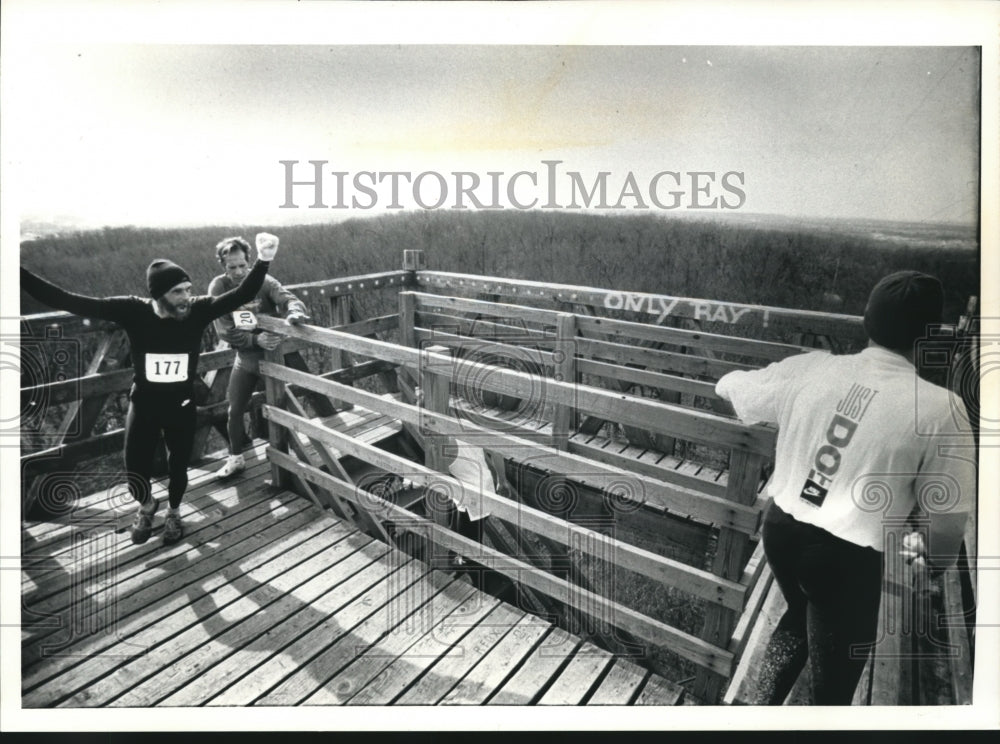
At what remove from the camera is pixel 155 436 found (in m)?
2.57

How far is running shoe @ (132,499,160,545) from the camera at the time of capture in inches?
101

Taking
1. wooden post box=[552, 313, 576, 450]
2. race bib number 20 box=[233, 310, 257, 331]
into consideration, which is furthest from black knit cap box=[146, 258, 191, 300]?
wooden post box=[552, 313, 576, 450]

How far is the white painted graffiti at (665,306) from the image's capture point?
2656 millimetres

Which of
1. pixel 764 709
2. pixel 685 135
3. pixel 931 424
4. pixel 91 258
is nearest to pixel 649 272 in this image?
pixel 685 135

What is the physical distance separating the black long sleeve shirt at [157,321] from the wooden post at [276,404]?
466mm

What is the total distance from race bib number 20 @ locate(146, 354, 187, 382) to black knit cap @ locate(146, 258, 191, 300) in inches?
9.9

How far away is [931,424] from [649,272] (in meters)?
1.31

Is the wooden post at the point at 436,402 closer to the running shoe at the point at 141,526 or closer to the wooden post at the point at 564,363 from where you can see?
the wooden post at the point at 564,363

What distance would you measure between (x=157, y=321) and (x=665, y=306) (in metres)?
2.27

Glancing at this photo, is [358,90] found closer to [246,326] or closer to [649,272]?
[246,326]

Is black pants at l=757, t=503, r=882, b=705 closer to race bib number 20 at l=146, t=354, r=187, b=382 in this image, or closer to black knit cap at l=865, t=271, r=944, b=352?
black knit cap at l=865, t=271, r=944, b=352

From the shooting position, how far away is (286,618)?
7.96ft

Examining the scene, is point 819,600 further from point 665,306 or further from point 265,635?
point 265,635

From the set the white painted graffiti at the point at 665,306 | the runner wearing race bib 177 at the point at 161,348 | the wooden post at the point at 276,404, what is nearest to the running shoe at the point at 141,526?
the runner wearing race bib 177 at the point at 161,348
